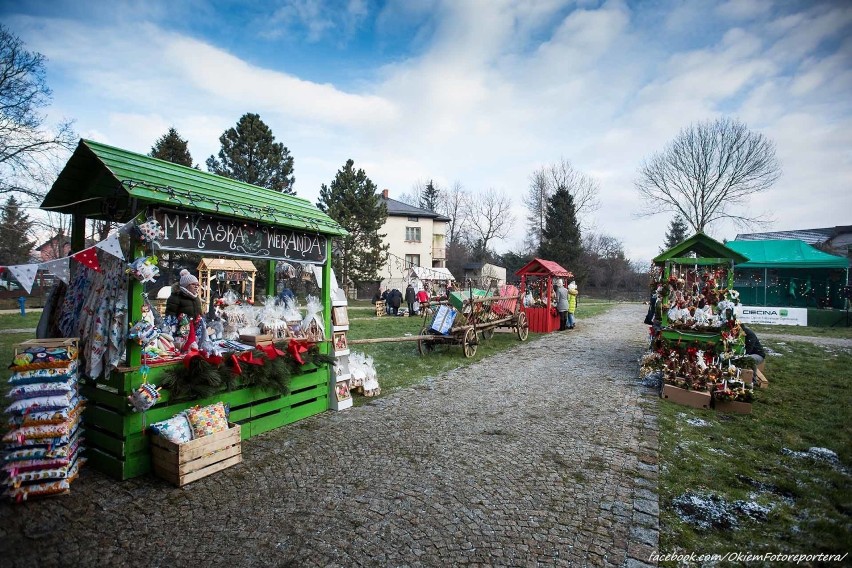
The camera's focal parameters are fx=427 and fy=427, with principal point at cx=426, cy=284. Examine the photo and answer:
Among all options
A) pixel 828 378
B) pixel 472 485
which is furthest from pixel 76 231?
pixel 828 378

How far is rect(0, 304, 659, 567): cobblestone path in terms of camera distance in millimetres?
3023

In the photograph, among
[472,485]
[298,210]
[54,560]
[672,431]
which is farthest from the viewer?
[298,210]

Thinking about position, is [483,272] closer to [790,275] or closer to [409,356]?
[790,275]

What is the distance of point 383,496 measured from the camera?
3.82 meters

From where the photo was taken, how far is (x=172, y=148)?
2883 cm

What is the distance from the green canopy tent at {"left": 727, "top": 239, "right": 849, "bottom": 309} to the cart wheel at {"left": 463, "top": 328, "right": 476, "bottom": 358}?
63.5ft

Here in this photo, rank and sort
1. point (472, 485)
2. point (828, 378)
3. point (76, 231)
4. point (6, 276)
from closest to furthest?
1. point (6, 276)
2. point (472, 485)
3. point (76, 231)
4. point (828, 378)

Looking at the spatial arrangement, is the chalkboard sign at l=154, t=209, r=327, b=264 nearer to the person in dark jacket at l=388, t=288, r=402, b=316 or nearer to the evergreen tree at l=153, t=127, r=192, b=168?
the person in dark jacket at l=388, t=288, r=402, b=316

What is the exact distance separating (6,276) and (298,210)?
316 centimetres

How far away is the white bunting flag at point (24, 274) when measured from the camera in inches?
131

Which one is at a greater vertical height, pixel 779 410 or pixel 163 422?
pixel 163 422

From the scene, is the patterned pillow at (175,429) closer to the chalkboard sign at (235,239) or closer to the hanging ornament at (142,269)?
the hanging ornament at (142,269)

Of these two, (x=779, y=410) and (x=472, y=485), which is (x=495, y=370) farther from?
(x=472, y=485)

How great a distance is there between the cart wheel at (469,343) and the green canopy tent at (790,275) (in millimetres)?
19365
